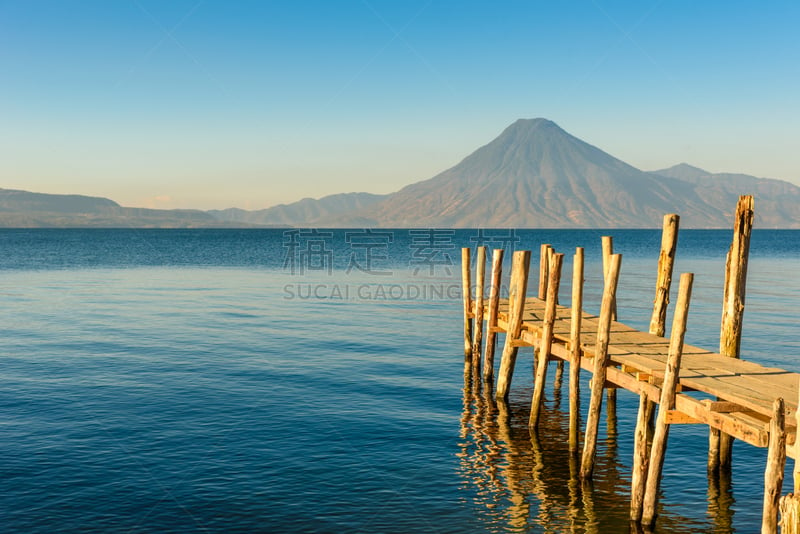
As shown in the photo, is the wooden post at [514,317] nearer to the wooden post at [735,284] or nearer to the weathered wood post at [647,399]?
the weathered wood post at [647,399]

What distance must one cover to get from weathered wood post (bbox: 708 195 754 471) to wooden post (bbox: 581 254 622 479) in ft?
7.81

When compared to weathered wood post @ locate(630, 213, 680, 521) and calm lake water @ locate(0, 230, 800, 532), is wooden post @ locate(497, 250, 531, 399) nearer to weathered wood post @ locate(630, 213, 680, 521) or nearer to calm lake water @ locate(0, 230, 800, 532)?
calm lake water @ locate(0, 230, 800, 532)

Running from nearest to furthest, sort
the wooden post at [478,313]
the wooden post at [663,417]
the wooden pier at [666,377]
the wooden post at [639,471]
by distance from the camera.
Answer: the wooden pier at [666,377]
the wooden post at [663,417]
the wooden post at [639,471]
the wooden post at [478,313]

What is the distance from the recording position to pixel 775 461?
882 centimetres

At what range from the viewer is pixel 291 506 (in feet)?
41.1

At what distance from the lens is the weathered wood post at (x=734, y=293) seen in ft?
45.5

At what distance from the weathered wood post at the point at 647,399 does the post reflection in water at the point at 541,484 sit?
1.88ft

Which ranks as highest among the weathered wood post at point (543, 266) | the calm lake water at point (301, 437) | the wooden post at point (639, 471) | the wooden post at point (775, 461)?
the weathered wood post at point (543, 266)

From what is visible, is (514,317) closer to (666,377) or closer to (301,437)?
(301,437)

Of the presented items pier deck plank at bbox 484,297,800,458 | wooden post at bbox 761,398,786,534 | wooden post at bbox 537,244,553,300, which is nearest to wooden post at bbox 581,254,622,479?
pier deck plank at bbox 484,297,800,458

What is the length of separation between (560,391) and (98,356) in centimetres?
1615

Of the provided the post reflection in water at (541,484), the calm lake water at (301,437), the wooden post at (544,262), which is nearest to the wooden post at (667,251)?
the calm lake water at (301,437)

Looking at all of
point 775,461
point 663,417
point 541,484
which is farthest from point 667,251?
point 775,461

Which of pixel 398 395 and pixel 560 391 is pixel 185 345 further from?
pixel 560 391
